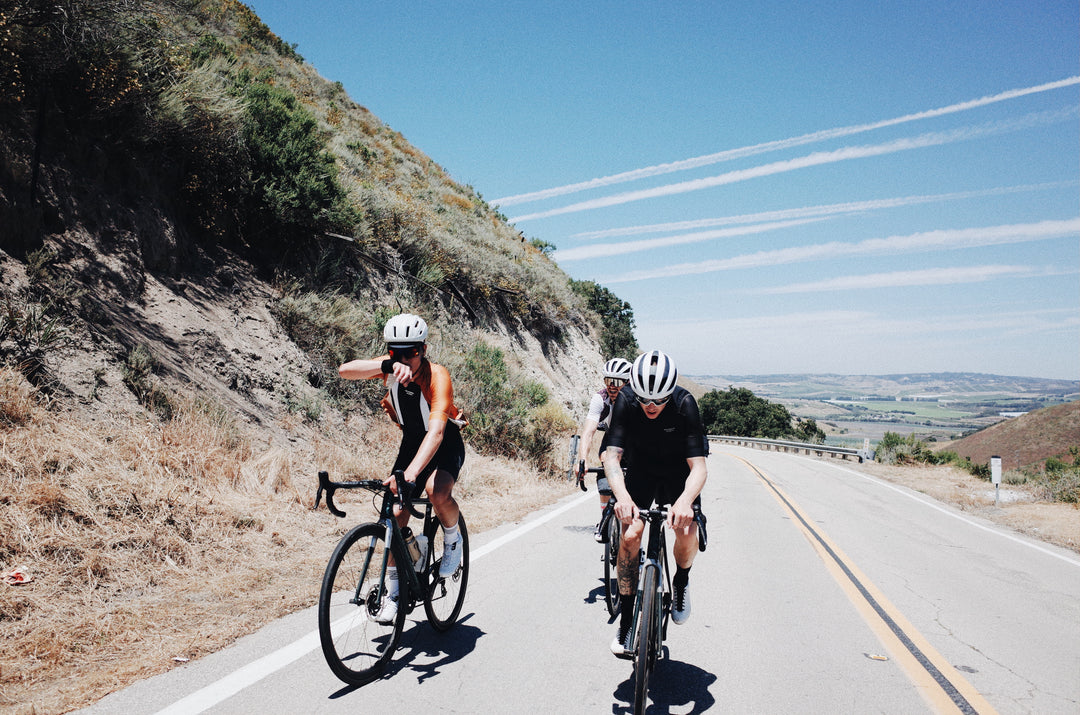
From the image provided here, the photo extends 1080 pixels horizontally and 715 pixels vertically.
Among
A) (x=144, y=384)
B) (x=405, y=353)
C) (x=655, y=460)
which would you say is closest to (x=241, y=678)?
(x=405, y=353)

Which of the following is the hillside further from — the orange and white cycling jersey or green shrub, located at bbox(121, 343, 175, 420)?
the orange and white cycling jersey

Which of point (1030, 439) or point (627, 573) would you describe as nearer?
point (627, 573)

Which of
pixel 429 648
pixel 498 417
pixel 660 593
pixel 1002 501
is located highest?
pixel 498 417

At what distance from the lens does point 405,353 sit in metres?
3.96

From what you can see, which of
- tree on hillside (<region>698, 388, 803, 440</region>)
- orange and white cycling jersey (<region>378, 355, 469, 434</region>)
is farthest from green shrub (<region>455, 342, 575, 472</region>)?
tree on hillside (<region>698, 388, 803, 440</region>)

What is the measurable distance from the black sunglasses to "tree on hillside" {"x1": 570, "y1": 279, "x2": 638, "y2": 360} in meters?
31.8

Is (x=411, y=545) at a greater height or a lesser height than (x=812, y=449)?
greater

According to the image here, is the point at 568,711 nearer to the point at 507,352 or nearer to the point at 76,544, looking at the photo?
the point at 76,544

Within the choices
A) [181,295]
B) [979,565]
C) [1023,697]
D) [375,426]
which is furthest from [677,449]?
[181,295]

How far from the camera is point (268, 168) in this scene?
10828 millimetres

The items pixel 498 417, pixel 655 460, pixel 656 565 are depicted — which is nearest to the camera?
pixel 656 565

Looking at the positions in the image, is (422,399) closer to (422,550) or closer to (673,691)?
(422,550)

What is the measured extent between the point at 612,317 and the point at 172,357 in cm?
3637

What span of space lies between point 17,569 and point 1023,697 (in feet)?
21.9
